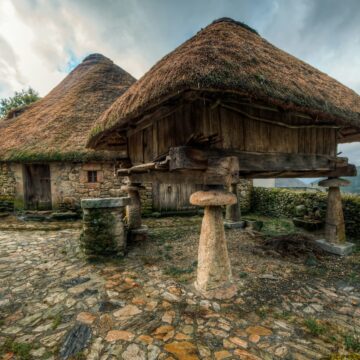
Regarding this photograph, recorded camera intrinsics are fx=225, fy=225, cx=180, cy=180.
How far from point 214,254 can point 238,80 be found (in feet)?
6.72

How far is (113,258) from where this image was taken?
4129 mm

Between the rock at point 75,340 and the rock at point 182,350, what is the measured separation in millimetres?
764

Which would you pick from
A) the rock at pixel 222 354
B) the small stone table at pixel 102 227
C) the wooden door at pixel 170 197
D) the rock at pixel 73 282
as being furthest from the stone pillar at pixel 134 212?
the rock at pixel 222 354

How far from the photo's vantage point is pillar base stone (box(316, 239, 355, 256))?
171 inches

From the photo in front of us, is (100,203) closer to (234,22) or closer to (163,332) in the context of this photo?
(163,332)

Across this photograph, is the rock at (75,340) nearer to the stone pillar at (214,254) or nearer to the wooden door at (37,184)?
the stone pillar at (214,254)

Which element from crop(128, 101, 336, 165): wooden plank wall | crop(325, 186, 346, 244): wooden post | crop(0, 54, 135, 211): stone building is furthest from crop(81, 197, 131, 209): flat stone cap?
crop(325, 186, 346, 244): wooden post

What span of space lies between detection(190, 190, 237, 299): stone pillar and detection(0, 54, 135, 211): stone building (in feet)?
18.4

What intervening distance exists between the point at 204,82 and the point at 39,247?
4810 mm

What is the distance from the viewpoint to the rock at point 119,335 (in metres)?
2.13

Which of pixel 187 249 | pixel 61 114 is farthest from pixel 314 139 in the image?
pixel 61 114

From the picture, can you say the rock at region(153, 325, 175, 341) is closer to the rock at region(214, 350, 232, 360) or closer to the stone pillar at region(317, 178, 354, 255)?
the rock at region(214, 350, 232, 360)

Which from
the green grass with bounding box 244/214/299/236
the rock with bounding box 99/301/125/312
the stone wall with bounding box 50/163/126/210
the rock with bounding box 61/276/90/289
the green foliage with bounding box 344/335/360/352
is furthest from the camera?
the stone wall with bounding box 50/163/126/210

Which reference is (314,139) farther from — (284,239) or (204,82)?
(204,82)
